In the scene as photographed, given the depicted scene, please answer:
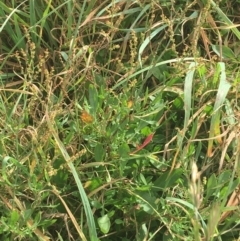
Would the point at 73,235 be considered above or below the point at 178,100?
below

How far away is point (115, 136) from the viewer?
4.27 ft

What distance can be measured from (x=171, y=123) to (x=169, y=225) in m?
0.30

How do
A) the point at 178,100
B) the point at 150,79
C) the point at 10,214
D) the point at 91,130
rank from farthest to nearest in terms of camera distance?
the point at 150,79, the point at 178,100, the point at 91,130, the point at 10,214

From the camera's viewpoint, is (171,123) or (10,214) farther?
(171,123)

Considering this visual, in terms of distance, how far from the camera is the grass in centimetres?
126

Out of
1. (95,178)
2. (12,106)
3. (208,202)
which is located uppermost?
(12,106)

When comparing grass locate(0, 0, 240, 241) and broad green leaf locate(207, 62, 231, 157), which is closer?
grass locate(0, 0, 240, 241)

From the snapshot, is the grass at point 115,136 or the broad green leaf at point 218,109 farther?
the broad green leaf at point 218,109

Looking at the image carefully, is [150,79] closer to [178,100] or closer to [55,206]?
[178,100]

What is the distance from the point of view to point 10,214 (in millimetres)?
1232

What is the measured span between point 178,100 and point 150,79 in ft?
0.43

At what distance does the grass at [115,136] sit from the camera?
49.4 inches

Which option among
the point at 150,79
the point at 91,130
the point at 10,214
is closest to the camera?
the point at 10,214

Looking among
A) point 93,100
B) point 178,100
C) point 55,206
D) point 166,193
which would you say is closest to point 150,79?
point 178,100
